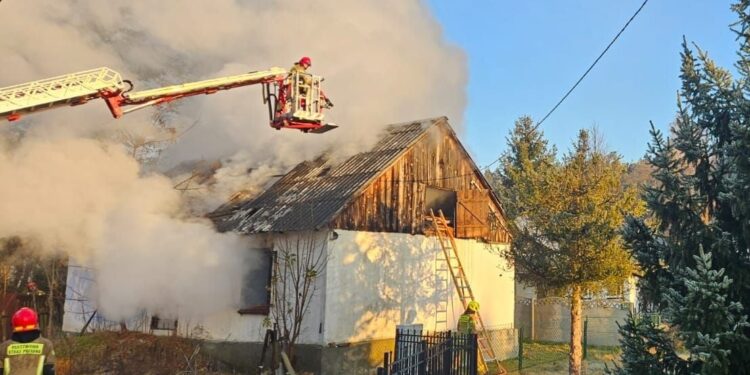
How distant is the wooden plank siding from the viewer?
14.3 m

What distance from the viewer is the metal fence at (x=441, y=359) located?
9.63 m

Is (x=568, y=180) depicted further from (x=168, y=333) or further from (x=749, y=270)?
(x=168, y=333)

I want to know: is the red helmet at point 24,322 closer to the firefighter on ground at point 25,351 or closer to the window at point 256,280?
the firefighter on ground at point 25,351

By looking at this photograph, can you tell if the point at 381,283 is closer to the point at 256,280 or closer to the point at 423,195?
the point at 423,195

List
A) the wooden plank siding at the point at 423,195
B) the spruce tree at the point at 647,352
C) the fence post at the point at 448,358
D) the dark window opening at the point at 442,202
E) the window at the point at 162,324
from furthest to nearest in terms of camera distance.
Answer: the dark window opening at the point at 442,202 → the window at the point at 162,324 → the wooden plank siding at the point at 423,195 → the fence post at the point at 448,358 → the spruce tree at the point at 647,352

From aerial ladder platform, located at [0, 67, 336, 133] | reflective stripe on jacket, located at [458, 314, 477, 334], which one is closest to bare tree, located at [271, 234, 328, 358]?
aerial ladder platform, located at [0, 67, 336, 133]

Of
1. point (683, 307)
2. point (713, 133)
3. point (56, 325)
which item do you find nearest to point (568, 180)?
point (713, 133)

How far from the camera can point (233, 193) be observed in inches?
666

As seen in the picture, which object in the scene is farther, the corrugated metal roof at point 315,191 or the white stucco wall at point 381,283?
the corrugated metal roof at point 315,191

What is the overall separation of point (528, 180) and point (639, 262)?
783cm

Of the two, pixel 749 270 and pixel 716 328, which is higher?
pixel 749 270

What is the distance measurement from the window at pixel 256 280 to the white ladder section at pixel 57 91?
6.68 metres

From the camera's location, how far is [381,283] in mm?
14219

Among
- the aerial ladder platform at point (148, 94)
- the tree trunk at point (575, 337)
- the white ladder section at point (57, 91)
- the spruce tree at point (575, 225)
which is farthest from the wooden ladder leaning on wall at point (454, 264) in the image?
the white ladder section at point (57, 91)
